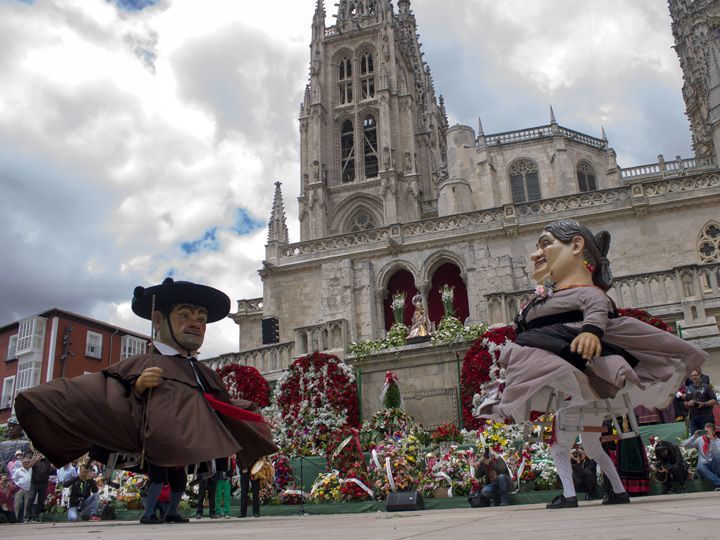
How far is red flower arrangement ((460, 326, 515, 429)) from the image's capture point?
1361 cm

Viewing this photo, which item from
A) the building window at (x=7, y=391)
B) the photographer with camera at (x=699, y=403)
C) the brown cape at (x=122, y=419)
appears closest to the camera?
the brown cape at (x=122, y=419)

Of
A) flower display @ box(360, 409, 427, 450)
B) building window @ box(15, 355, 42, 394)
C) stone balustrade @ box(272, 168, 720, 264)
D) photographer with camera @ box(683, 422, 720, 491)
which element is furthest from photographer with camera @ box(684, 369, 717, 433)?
building window @ box(15, 355, 42, 394)

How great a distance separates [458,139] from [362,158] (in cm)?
1237

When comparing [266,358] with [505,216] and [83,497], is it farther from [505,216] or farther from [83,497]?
[505,216]

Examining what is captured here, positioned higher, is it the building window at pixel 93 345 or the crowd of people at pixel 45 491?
the building window at pixel 93 345

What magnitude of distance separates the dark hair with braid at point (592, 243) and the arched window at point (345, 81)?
150 ft

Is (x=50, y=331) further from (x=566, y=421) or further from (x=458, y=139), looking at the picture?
(x=566, y=421)

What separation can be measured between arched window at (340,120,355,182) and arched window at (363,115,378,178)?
1050 mm

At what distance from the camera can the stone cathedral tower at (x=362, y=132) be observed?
1751 inches

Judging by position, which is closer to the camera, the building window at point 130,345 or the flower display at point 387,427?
the flower display at point 387,427

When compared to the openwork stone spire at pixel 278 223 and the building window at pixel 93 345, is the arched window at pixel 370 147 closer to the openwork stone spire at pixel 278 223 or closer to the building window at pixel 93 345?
the openwork stone spire at pixel 278 223

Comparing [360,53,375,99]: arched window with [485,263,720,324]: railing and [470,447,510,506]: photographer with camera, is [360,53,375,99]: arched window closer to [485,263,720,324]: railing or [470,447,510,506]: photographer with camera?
[485,263,720,324]: railing

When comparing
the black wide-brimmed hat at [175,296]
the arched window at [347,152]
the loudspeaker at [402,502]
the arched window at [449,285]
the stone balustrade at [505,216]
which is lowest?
the loudspeaker at [402,502]

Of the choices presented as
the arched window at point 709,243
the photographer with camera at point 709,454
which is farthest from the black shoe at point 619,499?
the arched window at point 709,243
